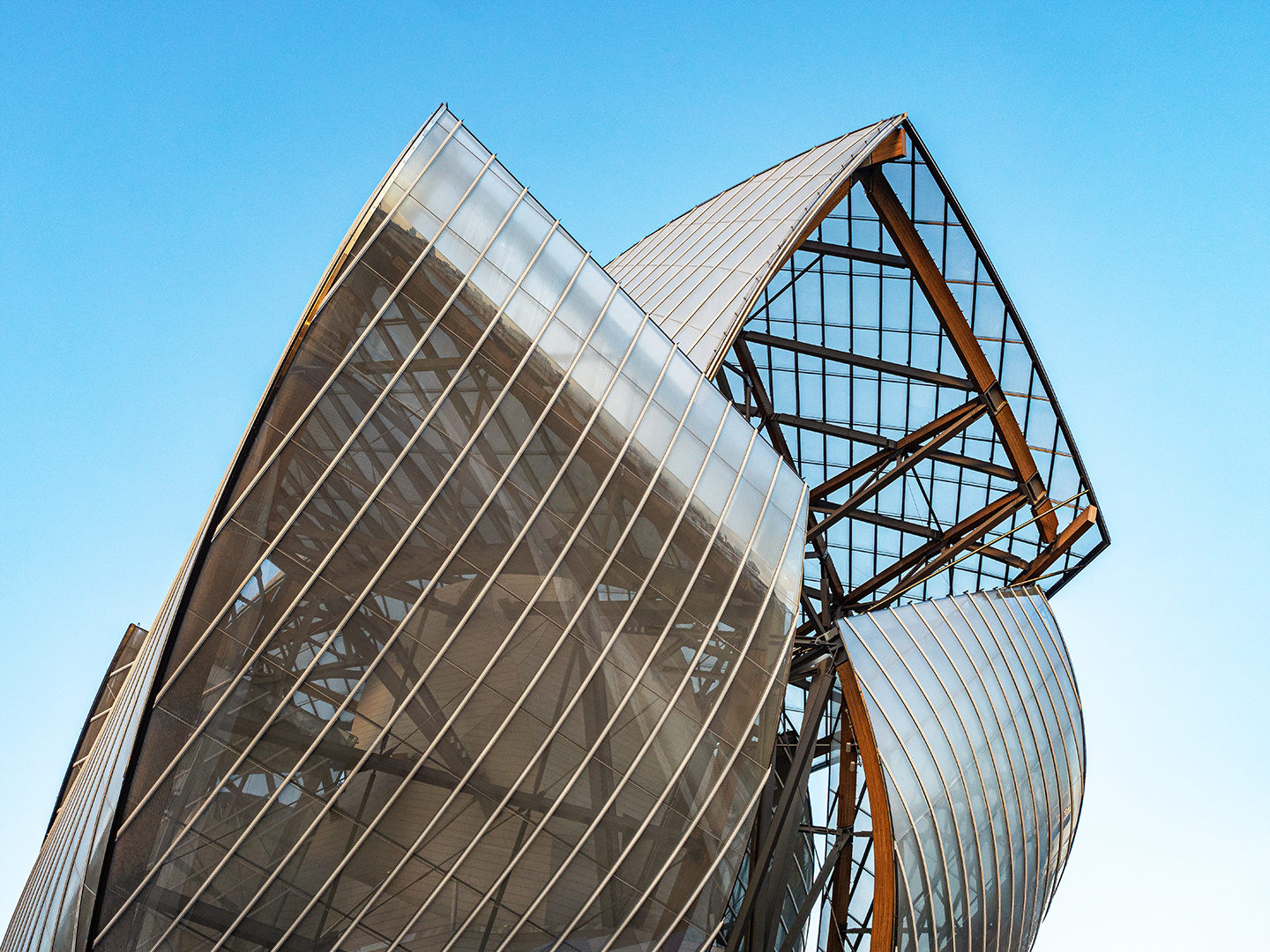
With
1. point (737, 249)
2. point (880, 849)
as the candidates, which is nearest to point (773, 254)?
point (737, 249)

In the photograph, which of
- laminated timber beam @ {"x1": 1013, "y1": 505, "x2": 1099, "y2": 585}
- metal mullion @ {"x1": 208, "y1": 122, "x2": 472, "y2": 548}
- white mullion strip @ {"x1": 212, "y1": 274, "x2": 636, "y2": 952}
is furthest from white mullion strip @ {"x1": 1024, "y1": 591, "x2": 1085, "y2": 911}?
metal mullion @ {"x1": 208, "y1": 122, "x2": 472, "y2": 548}

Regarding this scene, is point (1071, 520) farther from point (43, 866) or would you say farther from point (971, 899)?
point (43, 866)

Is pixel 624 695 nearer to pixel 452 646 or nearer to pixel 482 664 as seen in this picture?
pixel 482 664

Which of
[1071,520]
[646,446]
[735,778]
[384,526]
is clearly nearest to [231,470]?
[384,526]

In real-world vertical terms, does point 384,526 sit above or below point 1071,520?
below

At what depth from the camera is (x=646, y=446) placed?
1927 centimetres

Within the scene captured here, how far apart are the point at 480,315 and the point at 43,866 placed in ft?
49.7

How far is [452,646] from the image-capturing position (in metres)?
16.8

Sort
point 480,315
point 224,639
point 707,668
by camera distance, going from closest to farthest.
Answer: point 224,639 → point 480,315 → point 707,668

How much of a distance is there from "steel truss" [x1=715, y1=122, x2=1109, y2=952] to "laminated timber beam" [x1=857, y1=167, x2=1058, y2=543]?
0.05 meters

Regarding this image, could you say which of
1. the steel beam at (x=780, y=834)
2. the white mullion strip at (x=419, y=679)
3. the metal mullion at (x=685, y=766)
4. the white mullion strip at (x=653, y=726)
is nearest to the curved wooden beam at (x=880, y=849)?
the metal mullion at (x=685, y=766)

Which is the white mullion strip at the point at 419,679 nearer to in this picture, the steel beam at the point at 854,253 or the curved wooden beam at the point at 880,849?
the curved wooden beam at the point at 880,849

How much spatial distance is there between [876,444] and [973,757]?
12.7m

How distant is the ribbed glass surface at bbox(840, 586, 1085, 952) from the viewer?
21922 millimetres
